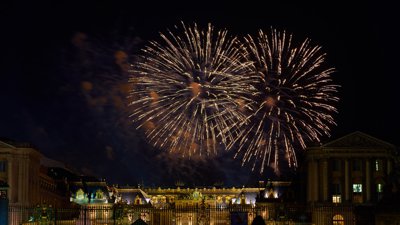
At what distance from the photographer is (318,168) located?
101 metres

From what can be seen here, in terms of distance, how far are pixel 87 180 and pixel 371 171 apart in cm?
5860

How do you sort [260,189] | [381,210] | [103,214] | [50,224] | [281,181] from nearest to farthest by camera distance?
1. [381,210]
2. [50,224]
3. [103,214]
4. [281,181]
5. [260,189]

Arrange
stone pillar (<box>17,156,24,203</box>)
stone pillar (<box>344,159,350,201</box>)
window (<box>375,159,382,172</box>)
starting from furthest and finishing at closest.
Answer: stone pillar (<box>17,156,24,203</box>) → stone pillar (<box>344,159,350,201</box>) → window (<box>375,159,382,172</box>)

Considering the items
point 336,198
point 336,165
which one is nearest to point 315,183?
point 336,198

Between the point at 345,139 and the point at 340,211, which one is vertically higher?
the point at 345,139

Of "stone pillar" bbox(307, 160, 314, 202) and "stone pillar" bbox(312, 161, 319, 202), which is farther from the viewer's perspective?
"stone pillar" bbox(307, 160, 314, 202)

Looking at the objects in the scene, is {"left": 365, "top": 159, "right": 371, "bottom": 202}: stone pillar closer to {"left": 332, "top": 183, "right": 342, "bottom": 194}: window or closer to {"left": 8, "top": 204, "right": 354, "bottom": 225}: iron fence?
{"left": 332, "top": 183, "right": 342, "bottom": 194}: window

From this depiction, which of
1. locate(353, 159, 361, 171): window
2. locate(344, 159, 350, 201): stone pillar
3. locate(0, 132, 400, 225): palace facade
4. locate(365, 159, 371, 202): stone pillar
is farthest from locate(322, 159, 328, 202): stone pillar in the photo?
locate(365, 159, 371, 202): stone pillar

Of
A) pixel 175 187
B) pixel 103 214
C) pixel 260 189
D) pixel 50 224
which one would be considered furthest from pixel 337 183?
pixel 175 187

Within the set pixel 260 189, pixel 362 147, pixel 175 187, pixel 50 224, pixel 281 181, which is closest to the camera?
pixel 50 224

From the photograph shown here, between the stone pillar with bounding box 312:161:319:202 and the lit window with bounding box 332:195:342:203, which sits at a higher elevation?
the stone pillar with bounding box 312:161:319:202

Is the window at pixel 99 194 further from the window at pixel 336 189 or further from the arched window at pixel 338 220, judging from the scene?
the arched window at pixel 338 220

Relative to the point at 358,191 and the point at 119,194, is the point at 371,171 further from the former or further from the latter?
the point at 119,194

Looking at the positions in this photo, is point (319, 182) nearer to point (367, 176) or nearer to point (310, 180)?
point (310, 180)
